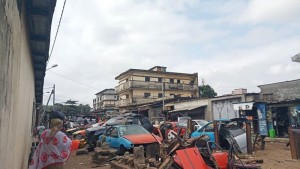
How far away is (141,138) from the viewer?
11.4 metres

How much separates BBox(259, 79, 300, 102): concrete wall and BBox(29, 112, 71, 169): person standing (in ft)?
70.0

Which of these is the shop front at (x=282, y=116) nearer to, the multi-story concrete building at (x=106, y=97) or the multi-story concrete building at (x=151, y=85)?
the multi-story concrete building at (x=151, y=85)

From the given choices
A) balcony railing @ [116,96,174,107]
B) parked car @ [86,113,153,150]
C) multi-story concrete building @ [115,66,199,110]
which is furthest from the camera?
multi-story concrete building @ [115,66,199,110]

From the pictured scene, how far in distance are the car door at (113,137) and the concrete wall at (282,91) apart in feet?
49.2

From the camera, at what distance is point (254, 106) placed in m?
20.5

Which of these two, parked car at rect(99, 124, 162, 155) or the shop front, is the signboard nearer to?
the shop front

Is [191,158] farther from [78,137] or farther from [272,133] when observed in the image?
[78,137]

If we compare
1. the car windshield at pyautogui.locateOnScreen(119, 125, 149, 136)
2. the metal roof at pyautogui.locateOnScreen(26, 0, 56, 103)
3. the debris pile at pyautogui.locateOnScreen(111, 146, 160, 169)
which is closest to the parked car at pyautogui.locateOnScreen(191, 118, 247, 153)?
the car windshield at pyautogui.locateOnScreen(119, 125, 149, 136)

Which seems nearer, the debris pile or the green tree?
the debris pile

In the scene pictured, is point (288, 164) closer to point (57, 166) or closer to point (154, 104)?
point (57, 166)

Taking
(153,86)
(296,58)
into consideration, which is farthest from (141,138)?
(153,86)

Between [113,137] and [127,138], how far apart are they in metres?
1.24

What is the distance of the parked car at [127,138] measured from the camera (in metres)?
11.2

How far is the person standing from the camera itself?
14.8 feet
